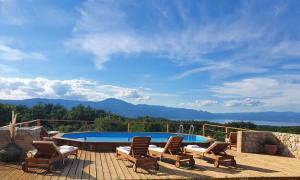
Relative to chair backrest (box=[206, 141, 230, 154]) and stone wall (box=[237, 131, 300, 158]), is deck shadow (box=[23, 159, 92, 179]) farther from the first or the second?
stone wall (box=[237, 131, 300, 158])

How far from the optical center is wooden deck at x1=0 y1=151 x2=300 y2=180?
6.96m

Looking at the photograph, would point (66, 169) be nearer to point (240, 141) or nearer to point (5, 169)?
point (5, 169)

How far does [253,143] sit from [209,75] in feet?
49.4

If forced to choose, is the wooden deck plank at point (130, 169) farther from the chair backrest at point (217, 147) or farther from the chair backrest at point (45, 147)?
the chair backrest at point (217, 147)

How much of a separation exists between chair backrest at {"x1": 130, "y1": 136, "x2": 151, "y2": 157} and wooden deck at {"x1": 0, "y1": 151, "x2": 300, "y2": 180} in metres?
0.40

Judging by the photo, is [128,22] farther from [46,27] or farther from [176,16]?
[46,27]

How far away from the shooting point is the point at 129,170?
7.70 metres

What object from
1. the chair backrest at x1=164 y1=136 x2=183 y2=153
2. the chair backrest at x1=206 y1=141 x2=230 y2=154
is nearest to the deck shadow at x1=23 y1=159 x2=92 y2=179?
the chair backrest at x1=164 y1=136 x2=183 y2=153

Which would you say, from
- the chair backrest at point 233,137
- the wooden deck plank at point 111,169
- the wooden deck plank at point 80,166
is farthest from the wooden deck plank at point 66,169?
the chair backrest at point 233,137

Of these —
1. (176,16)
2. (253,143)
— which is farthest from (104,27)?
(253,143)

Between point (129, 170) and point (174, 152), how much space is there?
1693 mm

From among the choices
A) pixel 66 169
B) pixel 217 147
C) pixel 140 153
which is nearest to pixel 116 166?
pixel 140 153

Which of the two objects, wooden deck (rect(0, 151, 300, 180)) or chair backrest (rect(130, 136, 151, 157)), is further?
chair backrest (rect(130, 136, 151, 157))

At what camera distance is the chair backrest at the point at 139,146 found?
26.6 ft
